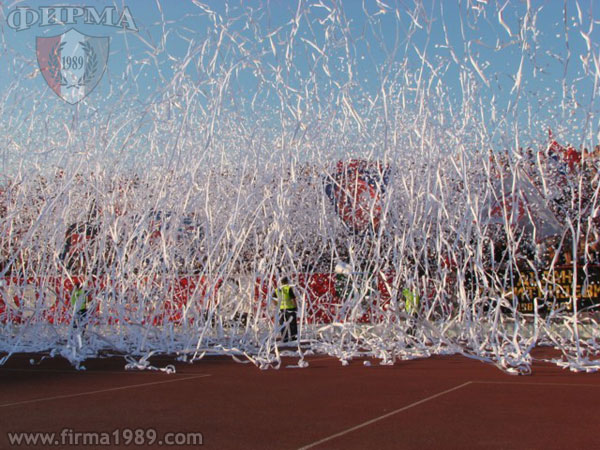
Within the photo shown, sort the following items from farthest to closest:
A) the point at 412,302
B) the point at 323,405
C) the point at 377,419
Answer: the point at 412,302 → the point at 323,405 → the point at 377,419

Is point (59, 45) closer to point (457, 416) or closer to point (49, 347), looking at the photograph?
point (49, 347)

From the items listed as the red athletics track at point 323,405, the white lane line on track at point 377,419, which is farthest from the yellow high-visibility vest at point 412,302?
the white lane line on track at point 377,419

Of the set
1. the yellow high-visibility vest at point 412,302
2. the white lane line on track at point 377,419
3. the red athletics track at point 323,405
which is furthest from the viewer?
the yellow high-visibility vest at point 412,302

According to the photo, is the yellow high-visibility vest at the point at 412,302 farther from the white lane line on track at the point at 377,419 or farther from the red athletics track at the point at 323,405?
the white lane line on track at the point at 377,419

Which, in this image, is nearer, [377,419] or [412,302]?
[377,419]

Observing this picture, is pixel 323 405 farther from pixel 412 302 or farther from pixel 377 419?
pixel 412 302

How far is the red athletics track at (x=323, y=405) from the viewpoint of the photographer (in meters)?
4.20

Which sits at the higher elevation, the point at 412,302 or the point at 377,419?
the point at 412,302

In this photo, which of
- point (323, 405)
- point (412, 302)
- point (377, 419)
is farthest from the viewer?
point (412, 302)

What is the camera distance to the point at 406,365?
850 cm

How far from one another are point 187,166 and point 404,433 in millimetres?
5947

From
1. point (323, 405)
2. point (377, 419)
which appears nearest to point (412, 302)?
point (323, 405)

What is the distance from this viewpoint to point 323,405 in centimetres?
541

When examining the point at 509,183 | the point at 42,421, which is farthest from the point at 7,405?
the point at 509,183
